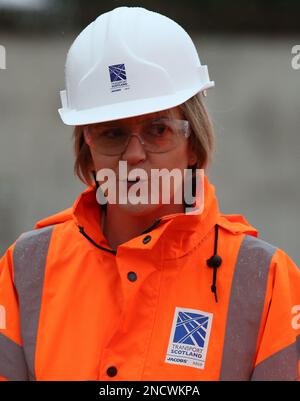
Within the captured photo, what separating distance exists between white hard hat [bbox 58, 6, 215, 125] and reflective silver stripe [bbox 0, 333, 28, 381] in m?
0.61

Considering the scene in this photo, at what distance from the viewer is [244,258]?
1987 mm

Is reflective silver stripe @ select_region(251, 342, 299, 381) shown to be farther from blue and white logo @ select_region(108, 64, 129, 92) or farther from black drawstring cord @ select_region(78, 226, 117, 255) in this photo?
blue and white logo @ select_region(108, 64, 129, 92)

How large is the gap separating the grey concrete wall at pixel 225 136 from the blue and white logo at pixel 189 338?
311cm

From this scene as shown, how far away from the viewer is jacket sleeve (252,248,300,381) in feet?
6.08

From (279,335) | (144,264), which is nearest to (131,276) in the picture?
(144,264)

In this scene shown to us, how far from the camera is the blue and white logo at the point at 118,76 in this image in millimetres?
2049

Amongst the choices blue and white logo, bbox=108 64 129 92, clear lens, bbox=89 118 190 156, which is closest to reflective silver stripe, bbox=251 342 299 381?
clear lens, bbox=89 118 190 156

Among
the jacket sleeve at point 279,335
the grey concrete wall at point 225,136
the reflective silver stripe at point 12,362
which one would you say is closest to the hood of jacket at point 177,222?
the jacket sleeve at point 279,335

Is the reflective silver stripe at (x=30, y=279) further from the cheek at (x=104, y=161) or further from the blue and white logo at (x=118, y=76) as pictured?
the blue and white logo at (x=118, y=76)

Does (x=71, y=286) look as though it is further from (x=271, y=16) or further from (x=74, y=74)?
(x=271, y=16)

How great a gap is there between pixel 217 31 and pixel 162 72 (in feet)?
10.1

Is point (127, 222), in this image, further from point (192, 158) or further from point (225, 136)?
point (225, 136)
